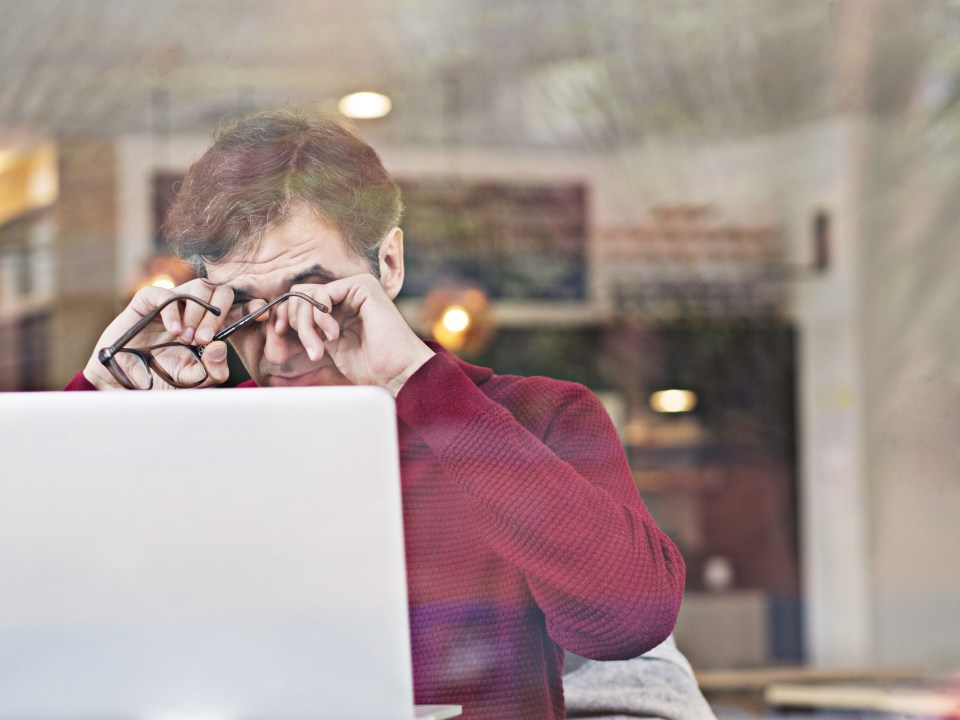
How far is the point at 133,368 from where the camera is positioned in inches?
33.9

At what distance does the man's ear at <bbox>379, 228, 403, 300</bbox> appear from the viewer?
35.8 inches

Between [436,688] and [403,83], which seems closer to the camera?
[436,688]

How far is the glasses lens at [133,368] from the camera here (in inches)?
33.8

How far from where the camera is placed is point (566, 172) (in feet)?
11.6

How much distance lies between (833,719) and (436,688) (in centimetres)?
215

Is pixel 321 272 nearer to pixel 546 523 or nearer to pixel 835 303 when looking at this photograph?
pixel 546 523

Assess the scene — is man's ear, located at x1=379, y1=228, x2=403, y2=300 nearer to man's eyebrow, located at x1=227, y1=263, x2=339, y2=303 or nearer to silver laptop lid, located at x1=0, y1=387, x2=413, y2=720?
man's eyebrow, located at x1=227, y1=263, x2=339, y2=303

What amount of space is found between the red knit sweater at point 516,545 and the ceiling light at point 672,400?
9.39 ft

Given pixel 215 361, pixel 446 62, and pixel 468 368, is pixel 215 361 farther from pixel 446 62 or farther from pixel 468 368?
pixel 446 62

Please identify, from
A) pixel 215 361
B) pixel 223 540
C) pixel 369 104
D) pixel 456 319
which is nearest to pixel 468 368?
pixel 215 361

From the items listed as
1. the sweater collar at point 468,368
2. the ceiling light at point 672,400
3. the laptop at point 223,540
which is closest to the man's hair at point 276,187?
the sweater collar at point 468,368

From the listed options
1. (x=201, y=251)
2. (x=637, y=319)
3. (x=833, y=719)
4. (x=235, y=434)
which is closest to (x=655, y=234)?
(x=637, y=319)

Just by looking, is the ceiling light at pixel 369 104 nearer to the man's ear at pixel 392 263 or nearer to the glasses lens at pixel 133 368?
the man's ear at pixel 392 263

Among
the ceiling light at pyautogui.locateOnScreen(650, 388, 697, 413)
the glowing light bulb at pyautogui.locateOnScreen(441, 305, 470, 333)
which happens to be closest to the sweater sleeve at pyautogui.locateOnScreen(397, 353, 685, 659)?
the glowing light bulb at pyautogui.locateOnScreen(441, 305, 470, 333)
